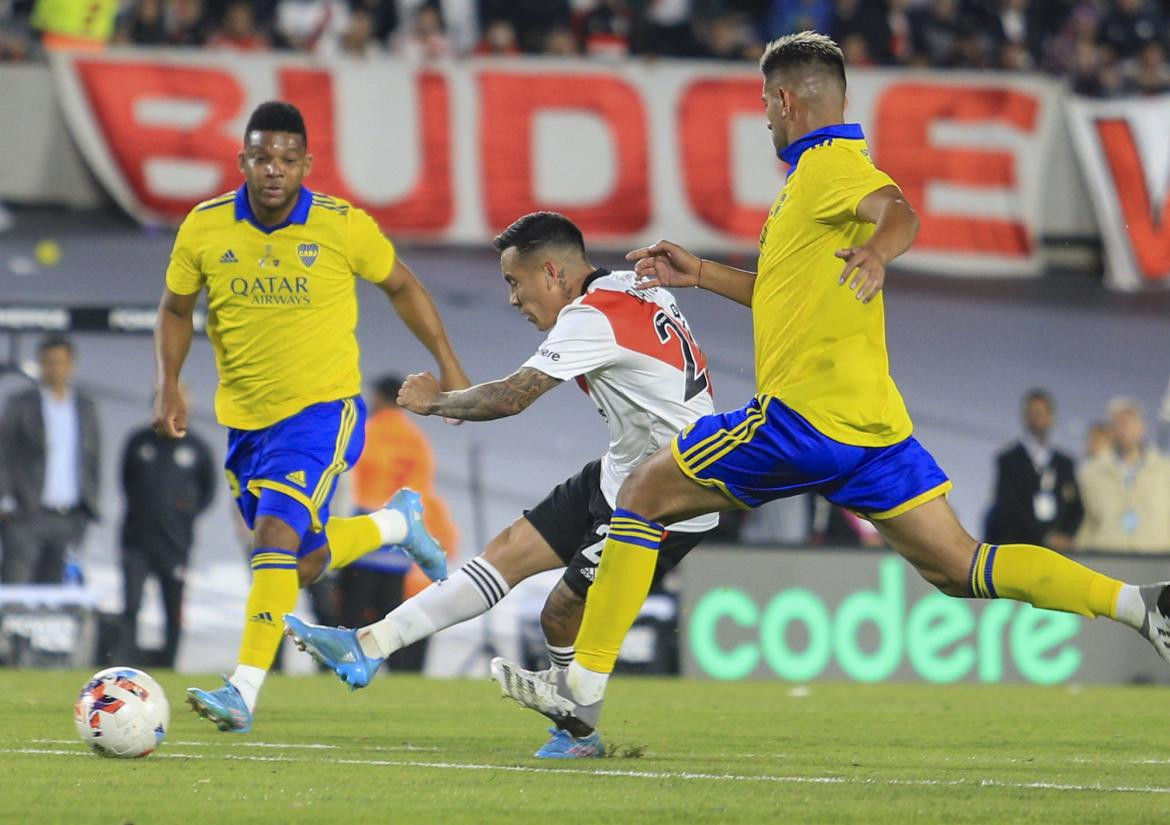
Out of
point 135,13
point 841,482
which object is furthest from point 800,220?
point 135,13

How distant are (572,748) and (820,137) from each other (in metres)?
2.03

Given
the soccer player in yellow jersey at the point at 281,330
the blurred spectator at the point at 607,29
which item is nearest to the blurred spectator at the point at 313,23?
the blurred spectator at the point at 607,29

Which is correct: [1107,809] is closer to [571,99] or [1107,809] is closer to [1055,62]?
[571,99]

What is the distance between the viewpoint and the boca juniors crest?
7.45 meters

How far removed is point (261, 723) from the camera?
749cm

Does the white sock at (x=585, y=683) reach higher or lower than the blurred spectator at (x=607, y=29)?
lower

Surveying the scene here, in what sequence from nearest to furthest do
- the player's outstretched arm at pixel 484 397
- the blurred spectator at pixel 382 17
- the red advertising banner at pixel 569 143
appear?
the player's outstretched arm at pixel 484 397, the red advertising banner at pixel 569 143, the blurred spectator at pixel 382 17

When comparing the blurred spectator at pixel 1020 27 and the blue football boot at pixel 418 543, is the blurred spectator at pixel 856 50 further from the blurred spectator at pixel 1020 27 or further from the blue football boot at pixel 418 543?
the blue football boot at pixel 418 543

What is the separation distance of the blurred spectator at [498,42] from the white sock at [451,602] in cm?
909

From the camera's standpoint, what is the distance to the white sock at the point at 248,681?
6.79 m

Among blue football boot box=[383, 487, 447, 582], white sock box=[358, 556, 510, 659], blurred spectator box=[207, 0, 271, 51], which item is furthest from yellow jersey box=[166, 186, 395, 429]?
blurred spectator box=[207, 0, 271, 51]

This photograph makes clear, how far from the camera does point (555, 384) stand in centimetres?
612

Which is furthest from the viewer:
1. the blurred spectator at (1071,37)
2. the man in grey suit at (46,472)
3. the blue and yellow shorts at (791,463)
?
the blurred spectator at (1071,37)

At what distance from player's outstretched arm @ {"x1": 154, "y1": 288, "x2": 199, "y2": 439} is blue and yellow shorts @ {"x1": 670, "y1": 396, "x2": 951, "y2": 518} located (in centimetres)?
225
